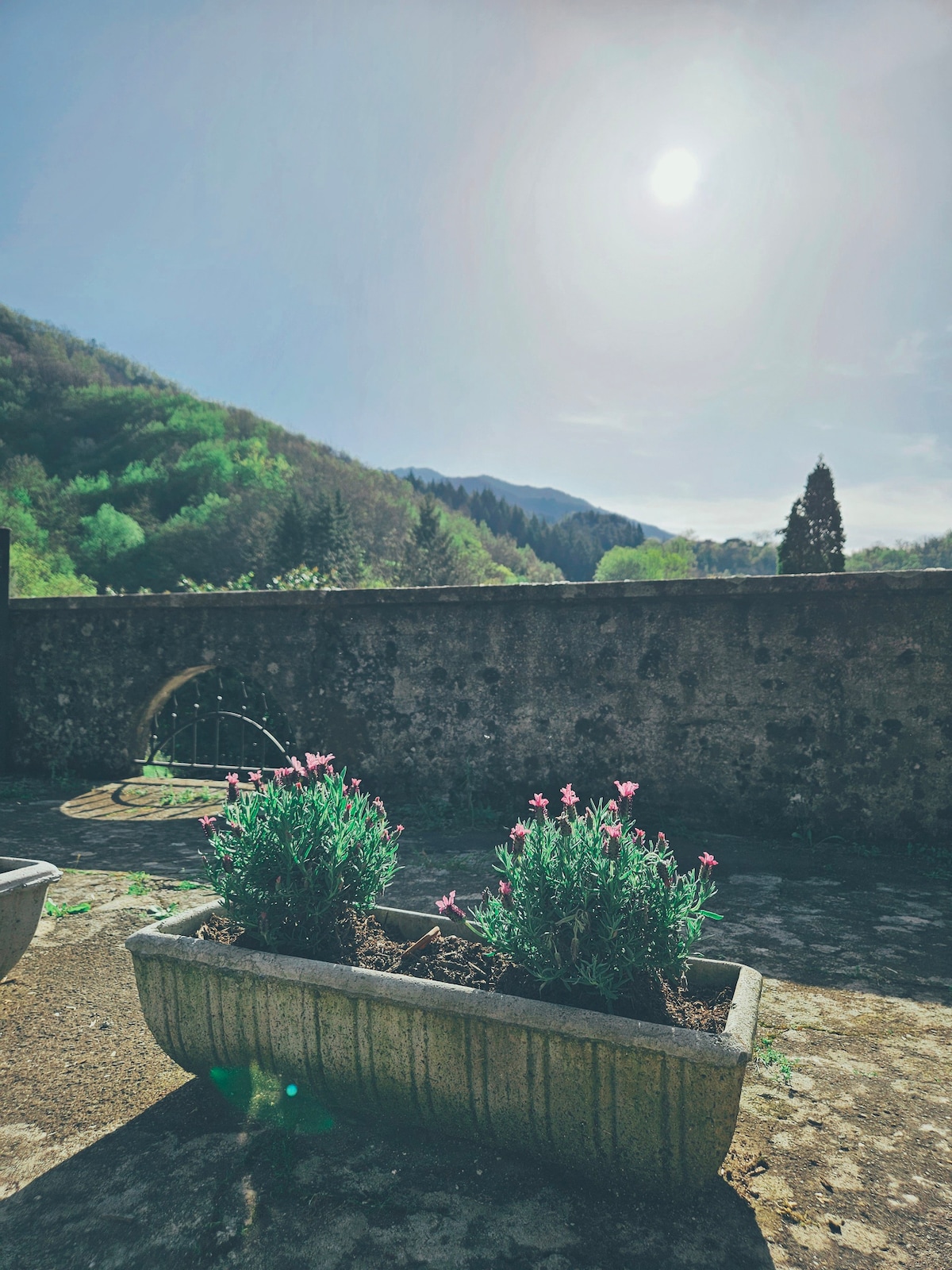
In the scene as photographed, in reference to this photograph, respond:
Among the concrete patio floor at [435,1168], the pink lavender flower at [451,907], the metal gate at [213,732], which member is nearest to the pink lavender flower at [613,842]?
the pink lavender flower at [451,907]

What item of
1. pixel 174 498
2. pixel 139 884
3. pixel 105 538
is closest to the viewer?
pixel 139 884

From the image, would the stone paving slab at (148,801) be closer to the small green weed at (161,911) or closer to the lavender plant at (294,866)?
the small green weed at (161,911)

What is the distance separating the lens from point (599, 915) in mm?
2271

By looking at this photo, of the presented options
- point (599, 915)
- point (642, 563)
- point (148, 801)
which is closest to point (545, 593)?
point (599, 915)

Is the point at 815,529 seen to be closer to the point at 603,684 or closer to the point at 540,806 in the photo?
the point at 603,684

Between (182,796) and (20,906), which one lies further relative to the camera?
(182,796)

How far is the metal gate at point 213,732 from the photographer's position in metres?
7.74

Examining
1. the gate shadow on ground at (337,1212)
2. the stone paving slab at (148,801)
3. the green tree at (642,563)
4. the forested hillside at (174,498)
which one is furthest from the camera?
the green tree at (642,563)

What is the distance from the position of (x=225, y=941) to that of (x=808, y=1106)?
7.12 feet

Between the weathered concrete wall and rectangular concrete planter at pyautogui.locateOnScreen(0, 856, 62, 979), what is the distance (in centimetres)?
353

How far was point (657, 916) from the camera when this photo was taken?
2273mm

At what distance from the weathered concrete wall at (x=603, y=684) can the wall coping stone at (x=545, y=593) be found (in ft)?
0.06

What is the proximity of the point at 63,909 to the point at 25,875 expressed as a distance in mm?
1340

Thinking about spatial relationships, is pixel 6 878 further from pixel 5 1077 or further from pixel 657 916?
pixel 657 916
